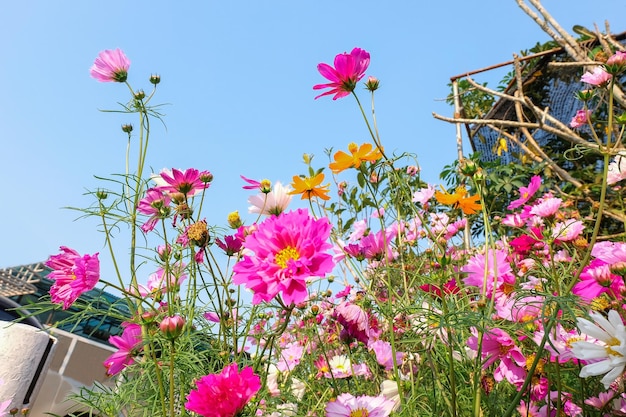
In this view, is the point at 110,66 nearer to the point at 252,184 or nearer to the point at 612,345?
the point at 252,184

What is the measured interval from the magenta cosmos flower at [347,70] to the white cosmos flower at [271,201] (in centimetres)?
21

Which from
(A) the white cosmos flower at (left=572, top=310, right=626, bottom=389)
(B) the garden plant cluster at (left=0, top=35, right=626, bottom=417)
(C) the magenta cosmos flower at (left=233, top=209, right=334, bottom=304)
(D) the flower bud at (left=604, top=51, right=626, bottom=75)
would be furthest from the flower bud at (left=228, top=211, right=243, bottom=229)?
(D) the flower bud at (left=604, top=51, right=626, bottom=75)

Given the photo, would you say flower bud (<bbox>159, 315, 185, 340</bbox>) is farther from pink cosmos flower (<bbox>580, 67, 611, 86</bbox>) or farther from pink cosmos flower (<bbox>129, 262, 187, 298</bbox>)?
pink cosmos flower (<bbox>580, 67, 611, 86</bbox>)

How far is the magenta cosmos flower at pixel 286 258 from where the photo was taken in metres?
0.52

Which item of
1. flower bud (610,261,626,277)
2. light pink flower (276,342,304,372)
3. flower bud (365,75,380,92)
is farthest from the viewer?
light pink flower (276,342,304,372)

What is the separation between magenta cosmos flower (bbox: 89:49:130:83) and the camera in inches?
38.6

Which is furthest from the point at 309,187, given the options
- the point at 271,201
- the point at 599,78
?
the point at 599,78

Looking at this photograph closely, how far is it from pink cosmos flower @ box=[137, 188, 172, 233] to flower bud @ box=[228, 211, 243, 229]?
0.11 metres

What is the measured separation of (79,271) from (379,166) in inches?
21.2

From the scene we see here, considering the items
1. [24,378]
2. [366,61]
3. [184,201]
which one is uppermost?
[366,61]

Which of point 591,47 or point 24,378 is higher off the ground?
point 591,47

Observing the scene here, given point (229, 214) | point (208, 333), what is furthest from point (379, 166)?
point (208, 333)

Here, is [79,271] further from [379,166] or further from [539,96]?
[539,96]

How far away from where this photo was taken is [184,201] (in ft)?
2.60
